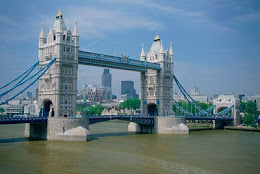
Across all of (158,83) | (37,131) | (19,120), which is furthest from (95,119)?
(158,83)

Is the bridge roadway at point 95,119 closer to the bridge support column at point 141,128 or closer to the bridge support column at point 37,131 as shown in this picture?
the bridge support column at point 141,128

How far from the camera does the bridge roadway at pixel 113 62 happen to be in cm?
6356

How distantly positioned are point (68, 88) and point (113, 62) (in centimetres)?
1377

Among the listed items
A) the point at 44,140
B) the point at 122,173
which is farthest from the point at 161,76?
the point at 122,173

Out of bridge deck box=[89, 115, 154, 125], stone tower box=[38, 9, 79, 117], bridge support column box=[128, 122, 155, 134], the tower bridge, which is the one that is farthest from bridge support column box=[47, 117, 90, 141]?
bridge support column box=[128, 122, 155, 134]

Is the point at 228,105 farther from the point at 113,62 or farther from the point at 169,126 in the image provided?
the point at 113,62

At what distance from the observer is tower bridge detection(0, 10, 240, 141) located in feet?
174

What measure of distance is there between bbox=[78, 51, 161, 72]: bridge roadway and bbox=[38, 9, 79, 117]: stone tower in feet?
12.6

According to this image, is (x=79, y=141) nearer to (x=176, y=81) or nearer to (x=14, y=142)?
(x=14, y=142)

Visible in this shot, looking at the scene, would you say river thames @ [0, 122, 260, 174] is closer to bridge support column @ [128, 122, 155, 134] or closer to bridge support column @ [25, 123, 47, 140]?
bridge support column @ [25, 123, 47, 140]

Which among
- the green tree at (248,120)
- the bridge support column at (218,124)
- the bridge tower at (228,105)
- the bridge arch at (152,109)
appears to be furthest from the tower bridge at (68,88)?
the green tree at (248,120)

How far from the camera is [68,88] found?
58.8m

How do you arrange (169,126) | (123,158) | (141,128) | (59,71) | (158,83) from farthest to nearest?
(158,83), (141,128), (169,126), (59,71), (123,158)

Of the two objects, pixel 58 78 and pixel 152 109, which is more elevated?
pixel 58 78
